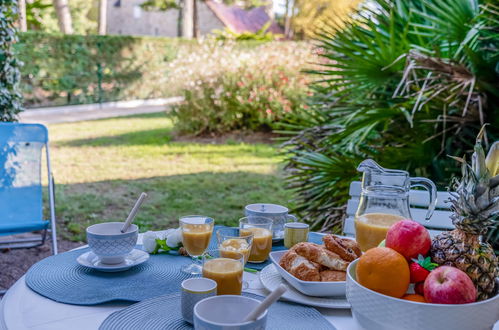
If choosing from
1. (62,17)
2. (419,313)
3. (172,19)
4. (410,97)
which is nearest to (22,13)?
(62,17)

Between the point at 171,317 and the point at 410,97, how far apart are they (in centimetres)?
252

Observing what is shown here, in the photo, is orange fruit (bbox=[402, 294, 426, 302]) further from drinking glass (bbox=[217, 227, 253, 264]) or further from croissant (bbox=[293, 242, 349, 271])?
drinking glass (bbox=[217, 227, 253, 264])

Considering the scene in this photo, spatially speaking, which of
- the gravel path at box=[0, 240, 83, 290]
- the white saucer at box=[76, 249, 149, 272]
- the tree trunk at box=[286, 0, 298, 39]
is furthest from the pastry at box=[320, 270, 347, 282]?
the tree trunk at box=[286, 0, 298, 39]

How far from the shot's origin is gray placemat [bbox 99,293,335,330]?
4.06 ft

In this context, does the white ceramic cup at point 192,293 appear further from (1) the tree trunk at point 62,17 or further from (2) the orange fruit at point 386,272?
(1) the tree trunk at point 62,17

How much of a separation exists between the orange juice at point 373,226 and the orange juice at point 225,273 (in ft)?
1.49

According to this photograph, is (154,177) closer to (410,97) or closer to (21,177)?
(21,177)

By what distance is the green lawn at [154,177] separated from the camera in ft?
16.3

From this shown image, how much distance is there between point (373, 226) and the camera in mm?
1559

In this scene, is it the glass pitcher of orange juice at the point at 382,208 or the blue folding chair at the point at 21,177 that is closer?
the glass pitcher of orange juice at the point at 382,208

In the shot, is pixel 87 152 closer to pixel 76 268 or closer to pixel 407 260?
pixel 76 268

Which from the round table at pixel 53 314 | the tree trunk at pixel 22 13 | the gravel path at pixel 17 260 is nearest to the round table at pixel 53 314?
the round table at pixel 53 314

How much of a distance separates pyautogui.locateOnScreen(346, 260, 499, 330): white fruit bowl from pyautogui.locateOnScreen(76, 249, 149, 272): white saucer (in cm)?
79

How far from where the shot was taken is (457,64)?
2.99m
